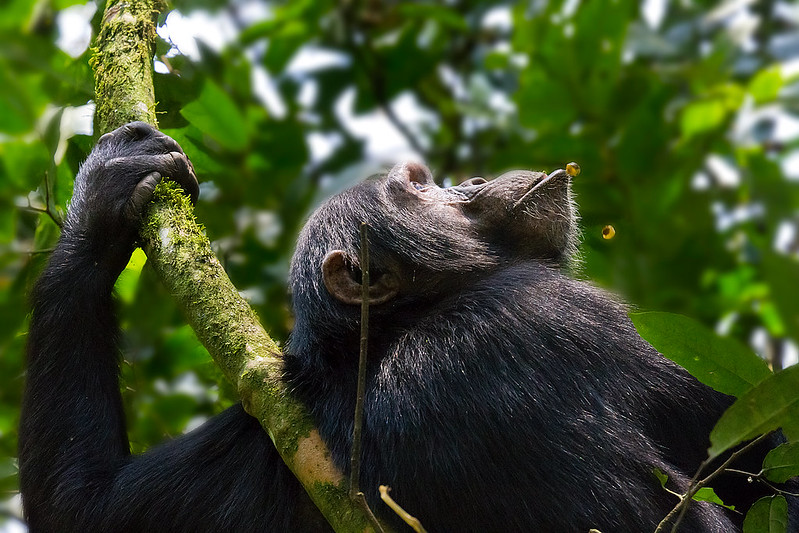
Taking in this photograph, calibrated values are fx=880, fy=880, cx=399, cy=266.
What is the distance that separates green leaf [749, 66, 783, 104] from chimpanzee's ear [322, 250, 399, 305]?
359 cm

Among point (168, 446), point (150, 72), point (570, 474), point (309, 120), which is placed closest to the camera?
point (570, 474)

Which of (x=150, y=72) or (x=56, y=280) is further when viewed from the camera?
(x=150, y=72)

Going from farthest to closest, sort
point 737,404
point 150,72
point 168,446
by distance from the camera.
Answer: point 150,72
point 168,446
point 737,404

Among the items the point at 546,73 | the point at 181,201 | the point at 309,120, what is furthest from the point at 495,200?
the point at 309,120

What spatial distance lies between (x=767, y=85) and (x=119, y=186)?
4.42 m

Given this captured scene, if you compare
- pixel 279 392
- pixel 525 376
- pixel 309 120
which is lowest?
pixel 525 376

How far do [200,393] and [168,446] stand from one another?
6.79ft

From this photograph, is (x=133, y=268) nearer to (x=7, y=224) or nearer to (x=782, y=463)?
(x=7, y=224)

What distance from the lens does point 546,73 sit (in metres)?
6.04

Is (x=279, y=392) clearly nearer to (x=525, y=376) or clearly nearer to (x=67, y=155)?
(x=525, y=376)

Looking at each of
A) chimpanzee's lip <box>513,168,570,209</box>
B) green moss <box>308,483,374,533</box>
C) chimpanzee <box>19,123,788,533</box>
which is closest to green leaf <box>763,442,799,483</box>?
chimpanzee <box>19,123,788,533</box>

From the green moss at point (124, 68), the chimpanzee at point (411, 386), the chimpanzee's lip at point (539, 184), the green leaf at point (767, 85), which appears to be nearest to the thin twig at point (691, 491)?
the chimpanzee at point (411, 386)

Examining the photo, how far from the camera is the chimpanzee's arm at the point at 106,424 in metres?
3.29

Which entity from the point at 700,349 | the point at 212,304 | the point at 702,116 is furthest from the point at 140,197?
the point at 702,116
